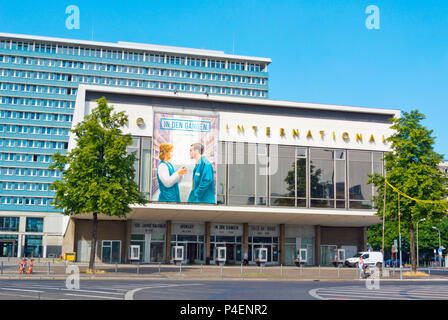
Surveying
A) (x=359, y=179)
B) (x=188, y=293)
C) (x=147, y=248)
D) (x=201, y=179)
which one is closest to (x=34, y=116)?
(x=147, y=248)

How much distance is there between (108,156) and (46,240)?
69.6 m

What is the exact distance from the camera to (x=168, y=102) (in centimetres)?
4959

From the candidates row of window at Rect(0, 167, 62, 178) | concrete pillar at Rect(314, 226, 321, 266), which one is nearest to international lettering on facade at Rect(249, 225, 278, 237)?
concrete pillar at Rect(314, 226, 321, 266)

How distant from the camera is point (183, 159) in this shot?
48781mm

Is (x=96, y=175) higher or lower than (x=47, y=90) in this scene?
lower

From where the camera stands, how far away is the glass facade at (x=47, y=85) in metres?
101

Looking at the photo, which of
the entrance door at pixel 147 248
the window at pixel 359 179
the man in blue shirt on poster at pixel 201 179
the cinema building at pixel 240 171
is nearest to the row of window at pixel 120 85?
the cinema building at pixel 240 171

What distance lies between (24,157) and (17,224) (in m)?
13.0

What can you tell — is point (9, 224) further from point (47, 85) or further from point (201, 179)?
point (201, 179)

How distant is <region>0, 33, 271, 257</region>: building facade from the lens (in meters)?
99.4

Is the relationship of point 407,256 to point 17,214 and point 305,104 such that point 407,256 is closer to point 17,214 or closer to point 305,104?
point 305,104

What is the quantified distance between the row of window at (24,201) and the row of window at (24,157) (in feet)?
24.2
